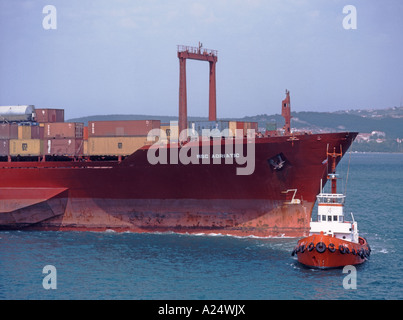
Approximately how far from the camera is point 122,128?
48031 mm

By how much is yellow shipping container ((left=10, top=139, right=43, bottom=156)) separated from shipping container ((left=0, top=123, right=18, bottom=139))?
1072mm

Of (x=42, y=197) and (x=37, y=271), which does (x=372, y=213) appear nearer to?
(x=42, y=197)

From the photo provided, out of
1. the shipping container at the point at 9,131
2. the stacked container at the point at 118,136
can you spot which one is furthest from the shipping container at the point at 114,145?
the shipping container at the point at 9,131

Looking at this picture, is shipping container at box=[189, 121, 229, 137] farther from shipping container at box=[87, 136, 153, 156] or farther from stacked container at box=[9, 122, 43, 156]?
stacked container at box=[9, 122, 43, 156]

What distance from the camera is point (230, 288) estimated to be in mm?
30516

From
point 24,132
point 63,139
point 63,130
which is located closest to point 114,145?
point 63,139

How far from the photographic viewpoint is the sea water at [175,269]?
3012 cm

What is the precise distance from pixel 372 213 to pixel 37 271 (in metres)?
37.8

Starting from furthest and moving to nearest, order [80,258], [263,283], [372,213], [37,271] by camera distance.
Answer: [372,213] < [80,258] < [37,271] < [263,283]

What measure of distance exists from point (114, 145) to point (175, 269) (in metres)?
16.4

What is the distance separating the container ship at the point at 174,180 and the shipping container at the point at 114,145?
0.08 metres

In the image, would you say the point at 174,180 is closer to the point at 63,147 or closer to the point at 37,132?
the point at 63,147

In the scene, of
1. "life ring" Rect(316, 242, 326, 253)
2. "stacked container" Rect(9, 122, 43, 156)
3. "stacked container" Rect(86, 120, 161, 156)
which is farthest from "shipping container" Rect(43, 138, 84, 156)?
"life ring" Rect(316, 242, 326, 253)
